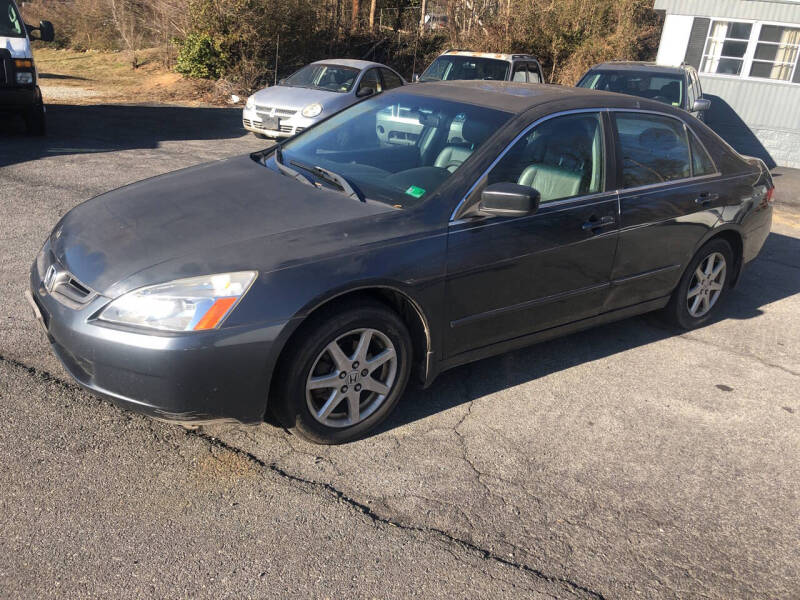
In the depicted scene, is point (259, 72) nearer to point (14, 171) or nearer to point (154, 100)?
point (154, 100)

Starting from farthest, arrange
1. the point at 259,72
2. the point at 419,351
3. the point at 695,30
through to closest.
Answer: the point at 259,72, the point at 695,30, the point at 419,351

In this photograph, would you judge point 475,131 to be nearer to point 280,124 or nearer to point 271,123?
point 280,124

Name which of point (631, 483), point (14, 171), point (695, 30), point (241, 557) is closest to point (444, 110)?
point (631, 483)

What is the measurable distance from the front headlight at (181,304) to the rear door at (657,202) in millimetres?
2557

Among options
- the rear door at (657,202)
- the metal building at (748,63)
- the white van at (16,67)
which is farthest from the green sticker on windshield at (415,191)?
the metal building at (748,63)

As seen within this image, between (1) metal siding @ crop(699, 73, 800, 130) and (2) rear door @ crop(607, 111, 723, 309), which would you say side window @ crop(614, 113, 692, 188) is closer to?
(2) rear door @ crop(607, 111, 723, 309)

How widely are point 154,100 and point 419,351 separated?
1685cm

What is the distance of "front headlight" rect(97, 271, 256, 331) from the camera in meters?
3.12

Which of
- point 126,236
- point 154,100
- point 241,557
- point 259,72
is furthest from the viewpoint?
point 259,72

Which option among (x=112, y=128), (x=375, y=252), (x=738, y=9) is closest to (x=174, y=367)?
(x=375, y=252)

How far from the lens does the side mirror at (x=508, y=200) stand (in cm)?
376

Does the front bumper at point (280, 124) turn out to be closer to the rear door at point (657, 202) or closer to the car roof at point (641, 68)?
the car roof at point (641, 68)

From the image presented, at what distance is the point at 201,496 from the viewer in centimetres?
318

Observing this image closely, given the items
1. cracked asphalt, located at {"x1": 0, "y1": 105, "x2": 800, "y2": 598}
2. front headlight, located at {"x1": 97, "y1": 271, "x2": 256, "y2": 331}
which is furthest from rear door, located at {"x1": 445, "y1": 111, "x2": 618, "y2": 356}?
front headlight, located at {"x1": 97, "y1": 271, "x2": 256, "y2": 331}
